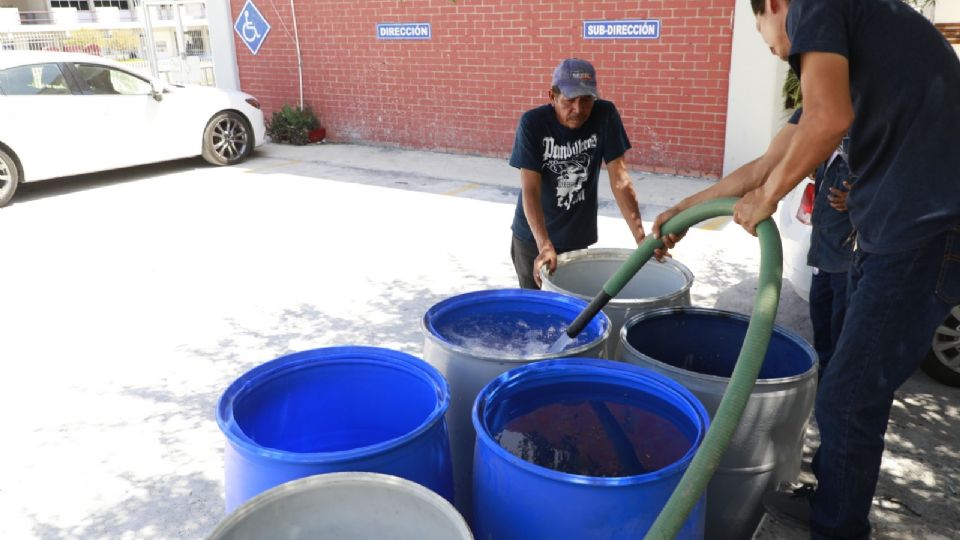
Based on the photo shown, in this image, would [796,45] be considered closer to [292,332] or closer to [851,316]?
[851,316]

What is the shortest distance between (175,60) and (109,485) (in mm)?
17561

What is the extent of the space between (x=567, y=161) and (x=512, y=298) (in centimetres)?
107

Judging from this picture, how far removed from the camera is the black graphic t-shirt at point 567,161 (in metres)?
3.62

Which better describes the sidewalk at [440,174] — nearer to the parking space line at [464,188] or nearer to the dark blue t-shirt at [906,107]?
the parking space line at [464,188]

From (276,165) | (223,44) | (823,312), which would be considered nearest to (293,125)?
(276,165)

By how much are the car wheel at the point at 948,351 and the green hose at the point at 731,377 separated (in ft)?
8.81

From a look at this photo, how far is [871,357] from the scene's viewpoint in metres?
2.26

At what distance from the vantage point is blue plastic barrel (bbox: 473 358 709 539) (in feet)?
5.68

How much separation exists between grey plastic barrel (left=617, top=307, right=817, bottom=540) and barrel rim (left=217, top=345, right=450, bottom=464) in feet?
2.47

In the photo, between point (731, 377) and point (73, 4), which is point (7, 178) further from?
point (73, 4)

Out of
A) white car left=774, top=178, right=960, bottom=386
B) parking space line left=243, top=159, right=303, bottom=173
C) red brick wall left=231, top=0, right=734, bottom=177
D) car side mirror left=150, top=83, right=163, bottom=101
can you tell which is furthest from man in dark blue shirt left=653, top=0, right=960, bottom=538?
parking space line left=243, top=159, right=303, bottom=173

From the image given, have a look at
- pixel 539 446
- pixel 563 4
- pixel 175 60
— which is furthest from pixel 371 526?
pixel 175 60

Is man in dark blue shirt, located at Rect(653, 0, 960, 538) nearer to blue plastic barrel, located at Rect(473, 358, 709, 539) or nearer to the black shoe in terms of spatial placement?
the black shoe

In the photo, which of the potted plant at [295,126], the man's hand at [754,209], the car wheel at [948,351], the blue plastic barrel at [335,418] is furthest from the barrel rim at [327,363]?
the potted plant at [295,126]
